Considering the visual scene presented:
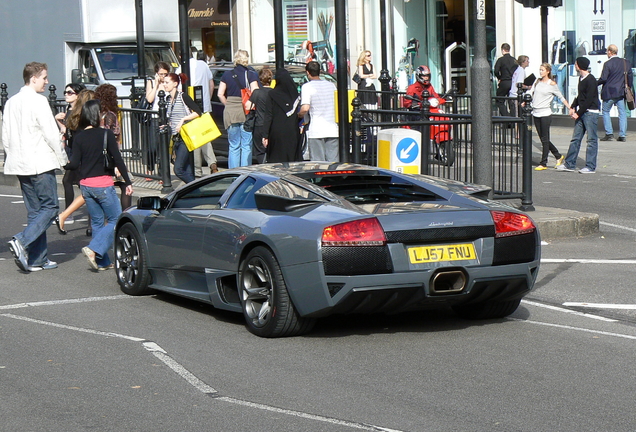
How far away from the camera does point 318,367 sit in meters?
6.67

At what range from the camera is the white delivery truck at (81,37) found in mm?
24750

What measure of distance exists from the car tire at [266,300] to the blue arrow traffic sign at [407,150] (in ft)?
16.3

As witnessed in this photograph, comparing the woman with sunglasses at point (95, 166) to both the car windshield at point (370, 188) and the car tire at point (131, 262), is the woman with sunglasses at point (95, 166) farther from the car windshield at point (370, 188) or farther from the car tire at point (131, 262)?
the car windshield at point (370, 188)

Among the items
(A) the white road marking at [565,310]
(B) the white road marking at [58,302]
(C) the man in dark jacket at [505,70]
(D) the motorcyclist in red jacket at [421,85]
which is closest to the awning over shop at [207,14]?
(C) the man in dark jacket at [505,70]

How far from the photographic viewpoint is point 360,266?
22.8 ft

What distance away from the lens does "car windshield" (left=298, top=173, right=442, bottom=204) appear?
7.72 metres

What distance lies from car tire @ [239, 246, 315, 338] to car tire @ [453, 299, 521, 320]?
1.33 m

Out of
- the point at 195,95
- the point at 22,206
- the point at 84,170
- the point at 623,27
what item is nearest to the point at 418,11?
the point at 623,27

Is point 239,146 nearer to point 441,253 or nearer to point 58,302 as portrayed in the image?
point 58,302

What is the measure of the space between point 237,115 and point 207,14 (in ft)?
74.5

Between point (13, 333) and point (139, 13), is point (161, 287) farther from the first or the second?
point (139, 13)

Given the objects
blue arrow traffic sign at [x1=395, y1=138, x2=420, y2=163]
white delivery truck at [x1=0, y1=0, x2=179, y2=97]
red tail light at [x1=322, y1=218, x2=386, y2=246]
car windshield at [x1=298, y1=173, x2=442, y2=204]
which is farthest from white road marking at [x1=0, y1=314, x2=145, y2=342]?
white delivery truck at [x1=0, y1=0, x2=179, y2=97]

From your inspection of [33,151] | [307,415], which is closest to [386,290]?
[307,415]

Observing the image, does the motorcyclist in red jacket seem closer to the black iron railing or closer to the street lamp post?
the black iron railing
